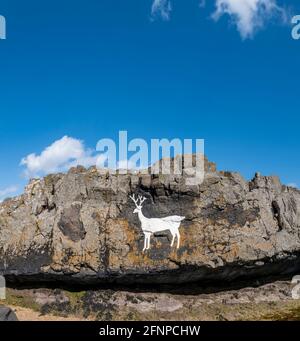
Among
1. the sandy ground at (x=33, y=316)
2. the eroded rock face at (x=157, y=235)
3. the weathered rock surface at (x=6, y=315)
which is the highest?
the eroded rock face at (x=157, y=235)

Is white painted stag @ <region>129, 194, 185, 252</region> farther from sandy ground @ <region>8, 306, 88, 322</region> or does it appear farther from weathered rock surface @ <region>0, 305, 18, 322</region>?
weathered rock surface @ <region>0, 305, 18, 322</region>

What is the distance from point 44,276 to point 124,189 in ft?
21.3

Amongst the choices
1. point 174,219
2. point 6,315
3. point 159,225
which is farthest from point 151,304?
point 6,315

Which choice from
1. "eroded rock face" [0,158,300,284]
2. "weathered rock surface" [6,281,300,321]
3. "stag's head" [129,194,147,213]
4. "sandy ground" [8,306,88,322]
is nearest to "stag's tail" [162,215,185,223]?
"eroded rock face" [0,158,300,284]

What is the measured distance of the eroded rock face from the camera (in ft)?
84.3

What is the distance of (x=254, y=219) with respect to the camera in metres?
26.7

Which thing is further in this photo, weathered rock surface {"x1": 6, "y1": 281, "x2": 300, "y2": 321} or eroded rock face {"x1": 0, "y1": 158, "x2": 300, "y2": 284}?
eroded rock face {"x1": 0, "y1": 158, "x2": 300, "y2": 284}

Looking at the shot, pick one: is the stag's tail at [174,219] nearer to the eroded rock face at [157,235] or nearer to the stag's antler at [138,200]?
the eroded rock face at [157,235]

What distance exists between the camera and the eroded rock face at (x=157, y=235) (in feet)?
84.3

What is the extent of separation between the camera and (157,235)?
2617 cm

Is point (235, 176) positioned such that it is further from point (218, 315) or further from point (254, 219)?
point (218, 315)

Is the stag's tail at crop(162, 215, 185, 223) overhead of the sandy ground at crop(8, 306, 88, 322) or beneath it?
overhead

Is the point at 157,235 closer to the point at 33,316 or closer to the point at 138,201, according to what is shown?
the point at 138,201

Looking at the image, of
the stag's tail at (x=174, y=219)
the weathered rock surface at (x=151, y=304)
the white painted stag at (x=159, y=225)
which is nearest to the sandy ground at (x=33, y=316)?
the weathered rock surface at (x=151, y=304)
